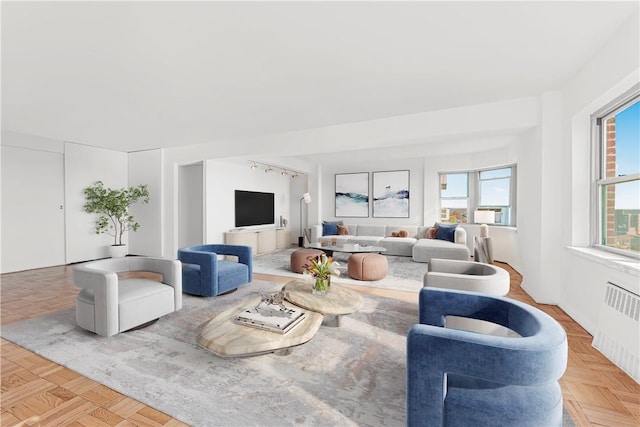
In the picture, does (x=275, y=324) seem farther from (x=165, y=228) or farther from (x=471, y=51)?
(x=165, y=228)

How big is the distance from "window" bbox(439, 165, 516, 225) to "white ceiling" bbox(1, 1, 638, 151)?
10.5 ft

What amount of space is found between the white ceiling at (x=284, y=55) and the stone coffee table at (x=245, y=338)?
239 cm

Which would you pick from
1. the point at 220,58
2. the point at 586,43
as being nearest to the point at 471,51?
the point at 586,43

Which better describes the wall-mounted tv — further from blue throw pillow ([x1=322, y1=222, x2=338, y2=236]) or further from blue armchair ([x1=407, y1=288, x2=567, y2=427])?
blue armchair ([x1=407, y1=288, x2=567, y2=427])

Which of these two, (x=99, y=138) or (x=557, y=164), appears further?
(x=99, y=138)

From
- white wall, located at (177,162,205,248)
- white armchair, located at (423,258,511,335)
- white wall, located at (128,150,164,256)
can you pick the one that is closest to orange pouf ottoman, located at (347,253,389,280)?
white armchair, located at (423,258,511,335)

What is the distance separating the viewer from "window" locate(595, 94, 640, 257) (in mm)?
2584

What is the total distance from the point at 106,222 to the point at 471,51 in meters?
7.65

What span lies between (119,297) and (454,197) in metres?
7.46

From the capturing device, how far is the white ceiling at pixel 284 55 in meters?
2.15

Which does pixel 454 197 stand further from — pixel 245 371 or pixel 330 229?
pixel 245 371

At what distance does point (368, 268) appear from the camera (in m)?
4.73

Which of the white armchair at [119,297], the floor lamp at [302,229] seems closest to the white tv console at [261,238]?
the floor lamp at [302,229]

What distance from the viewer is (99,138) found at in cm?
591
